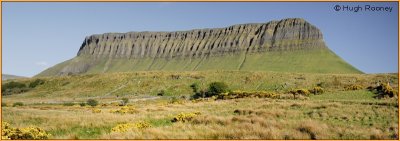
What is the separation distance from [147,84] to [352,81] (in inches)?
2001

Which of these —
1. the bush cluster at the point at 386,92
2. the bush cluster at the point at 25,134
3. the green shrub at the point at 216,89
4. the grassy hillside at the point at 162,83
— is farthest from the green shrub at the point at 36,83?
the bush cluster at the point at 25,134

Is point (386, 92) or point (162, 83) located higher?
point (386, 92)

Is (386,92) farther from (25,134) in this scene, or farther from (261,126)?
(25,134)

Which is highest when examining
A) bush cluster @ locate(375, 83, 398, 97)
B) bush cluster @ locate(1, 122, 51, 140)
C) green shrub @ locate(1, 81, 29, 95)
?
Answer: bush cluster @ locate(375, 83, 398, 97)

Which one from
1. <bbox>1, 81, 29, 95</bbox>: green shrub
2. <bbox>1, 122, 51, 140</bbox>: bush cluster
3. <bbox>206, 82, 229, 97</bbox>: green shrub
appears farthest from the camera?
<bbox>1, 81, 29, 95</bbox>: green shrub

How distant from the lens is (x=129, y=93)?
101250mm

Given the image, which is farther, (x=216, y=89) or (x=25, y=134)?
(x=216, y=89)

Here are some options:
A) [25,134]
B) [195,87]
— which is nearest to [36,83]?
[195,87]

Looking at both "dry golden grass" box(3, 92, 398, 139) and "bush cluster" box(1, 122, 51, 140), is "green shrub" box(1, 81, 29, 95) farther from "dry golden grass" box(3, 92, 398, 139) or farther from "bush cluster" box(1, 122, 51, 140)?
"bush cluster" box(1, 122, 51, 140)

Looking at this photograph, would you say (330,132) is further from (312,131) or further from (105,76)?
(105,76)

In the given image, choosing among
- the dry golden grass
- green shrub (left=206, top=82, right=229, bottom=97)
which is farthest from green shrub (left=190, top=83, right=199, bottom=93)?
the dry golden grass

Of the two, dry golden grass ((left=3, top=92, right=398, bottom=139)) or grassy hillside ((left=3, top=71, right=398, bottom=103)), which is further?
grassy hillside ((left=3, top=71, right=398, bottom=103))

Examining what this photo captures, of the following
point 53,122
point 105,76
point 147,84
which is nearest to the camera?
point 53,122

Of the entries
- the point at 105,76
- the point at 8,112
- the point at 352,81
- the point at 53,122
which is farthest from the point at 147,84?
the point at 53,122
